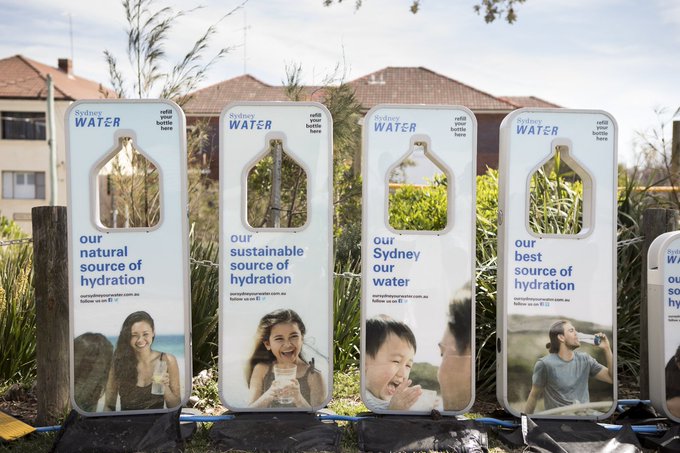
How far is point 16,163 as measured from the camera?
34500mm

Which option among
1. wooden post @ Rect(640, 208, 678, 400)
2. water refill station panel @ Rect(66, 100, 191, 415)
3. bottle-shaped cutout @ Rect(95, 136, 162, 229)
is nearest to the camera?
water refill station panel @ Rect(66, 100, 191, 415)

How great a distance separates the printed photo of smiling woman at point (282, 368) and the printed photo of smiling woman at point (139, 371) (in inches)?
20.0

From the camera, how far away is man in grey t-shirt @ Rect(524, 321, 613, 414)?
3963 mm

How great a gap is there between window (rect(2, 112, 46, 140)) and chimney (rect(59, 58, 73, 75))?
18.0 ft

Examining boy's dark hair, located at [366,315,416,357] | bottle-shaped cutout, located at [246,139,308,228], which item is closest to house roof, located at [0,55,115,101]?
bottle-shaped cutout, located at [246,139,308,228]

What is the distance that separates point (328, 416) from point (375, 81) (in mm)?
32616

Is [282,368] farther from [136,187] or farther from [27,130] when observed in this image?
[27,130]

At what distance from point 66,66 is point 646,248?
38.6 metres

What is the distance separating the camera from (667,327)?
4012 millimetres

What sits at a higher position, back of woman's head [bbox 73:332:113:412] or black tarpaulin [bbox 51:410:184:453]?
back of woman's head [bbox 73:332:113:412]

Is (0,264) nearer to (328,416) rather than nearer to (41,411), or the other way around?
(41,411)

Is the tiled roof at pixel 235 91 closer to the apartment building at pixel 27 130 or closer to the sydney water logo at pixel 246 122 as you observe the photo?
the apartment building at pixel 27 130

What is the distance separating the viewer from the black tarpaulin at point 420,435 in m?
3.65

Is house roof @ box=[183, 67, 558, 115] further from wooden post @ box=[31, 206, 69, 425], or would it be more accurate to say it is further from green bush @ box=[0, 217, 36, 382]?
wooden post @ box=[31, 206, 69, 425]
